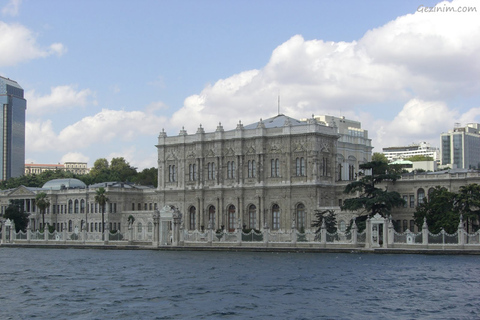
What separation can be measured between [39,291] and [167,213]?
1145 inches

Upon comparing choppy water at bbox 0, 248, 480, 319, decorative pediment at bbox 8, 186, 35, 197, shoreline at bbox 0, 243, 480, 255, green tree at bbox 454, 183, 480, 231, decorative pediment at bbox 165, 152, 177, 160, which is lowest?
choppy water at bbox 0, 248, 480, 319

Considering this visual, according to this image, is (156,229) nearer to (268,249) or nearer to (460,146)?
(268,249)

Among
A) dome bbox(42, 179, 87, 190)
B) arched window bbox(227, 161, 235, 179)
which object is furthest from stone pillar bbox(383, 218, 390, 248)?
dome bbox(42, 179, 87, 190)

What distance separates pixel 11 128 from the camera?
169 m

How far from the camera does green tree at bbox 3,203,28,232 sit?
3406 inches

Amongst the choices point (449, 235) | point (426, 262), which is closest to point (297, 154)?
point (449, 235)

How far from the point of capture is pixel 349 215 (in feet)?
218

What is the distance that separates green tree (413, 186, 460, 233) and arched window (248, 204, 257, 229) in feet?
57.7

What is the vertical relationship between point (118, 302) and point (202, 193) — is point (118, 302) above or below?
below

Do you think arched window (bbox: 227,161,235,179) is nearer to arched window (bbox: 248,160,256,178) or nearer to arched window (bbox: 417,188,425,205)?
arched window (bbox: 248,160,256,178)

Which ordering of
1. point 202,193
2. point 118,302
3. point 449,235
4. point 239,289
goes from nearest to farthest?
point 118,302, point 239,289, point 449,235, point 202,193

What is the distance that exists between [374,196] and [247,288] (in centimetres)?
2948

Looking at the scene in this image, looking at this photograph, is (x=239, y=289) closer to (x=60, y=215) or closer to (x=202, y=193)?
(x=202, y=193)

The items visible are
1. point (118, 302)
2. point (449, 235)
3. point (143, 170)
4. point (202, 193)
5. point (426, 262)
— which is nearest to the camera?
point (118, 302)
